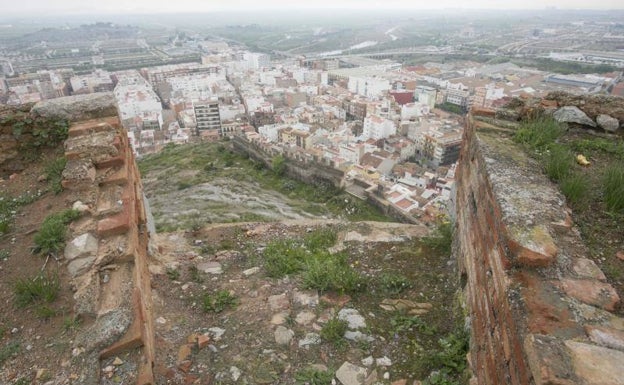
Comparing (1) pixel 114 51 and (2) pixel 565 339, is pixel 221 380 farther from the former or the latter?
(1) pixel 114 51

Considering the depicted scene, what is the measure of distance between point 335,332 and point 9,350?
193 centimetres

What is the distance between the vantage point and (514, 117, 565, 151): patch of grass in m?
3.13

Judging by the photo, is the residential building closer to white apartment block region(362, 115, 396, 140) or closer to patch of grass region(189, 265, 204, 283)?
white apartment block region(362, 115, 396, 140)

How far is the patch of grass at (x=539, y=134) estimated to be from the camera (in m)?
3.13

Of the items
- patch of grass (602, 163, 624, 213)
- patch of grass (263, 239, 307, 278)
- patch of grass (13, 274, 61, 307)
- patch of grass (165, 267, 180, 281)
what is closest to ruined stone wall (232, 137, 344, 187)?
patch of grass (263, 239, 307, 278)

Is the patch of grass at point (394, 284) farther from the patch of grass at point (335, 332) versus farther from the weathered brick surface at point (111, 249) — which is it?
the weathered brick surface at point (111, 249)

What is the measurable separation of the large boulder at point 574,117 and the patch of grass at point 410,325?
2.26 meters

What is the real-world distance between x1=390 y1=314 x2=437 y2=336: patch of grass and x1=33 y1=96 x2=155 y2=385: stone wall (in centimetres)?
167

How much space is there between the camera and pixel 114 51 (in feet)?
281

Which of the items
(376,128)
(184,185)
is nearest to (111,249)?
(184,185)

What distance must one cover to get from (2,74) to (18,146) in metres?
71.9

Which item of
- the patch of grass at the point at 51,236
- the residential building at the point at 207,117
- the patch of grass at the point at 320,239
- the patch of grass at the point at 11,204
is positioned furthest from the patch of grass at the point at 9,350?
the residential building at the point at 207,117

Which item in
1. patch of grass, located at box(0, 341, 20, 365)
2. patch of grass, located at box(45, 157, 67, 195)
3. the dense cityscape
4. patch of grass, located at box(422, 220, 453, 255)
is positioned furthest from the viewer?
patch of grass, located at box(422, 220, 453, 255)

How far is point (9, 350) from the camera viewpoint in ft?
6.85
